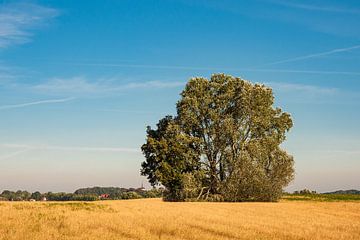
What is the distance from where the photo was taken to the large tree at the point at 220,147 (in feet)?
190

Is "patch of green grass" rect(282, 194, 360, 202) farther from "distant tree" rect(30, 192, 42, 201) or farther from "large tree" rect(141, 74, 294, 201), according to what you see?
"distant tree" rect(30, 192, 42, 201)

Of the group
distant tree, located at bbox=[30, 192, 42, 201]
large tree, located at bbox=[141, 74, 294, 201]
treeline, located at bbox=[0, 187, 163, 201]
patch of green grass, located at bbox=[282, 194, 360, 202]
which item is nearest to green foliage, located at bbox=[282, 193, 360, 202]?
patch of green grass, located at bbox=[282, 194, 360, 202]

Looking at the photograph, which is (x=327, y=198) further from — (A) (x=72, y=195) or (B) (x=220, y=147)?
(A) (x=72, y=195)

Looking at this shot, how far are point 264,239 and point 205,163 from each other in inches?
1674

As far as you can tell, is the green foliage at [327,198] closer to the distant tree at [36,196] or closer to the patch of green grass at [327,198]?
the patch of green grass at [327,198]

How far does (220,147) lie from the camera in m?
59.8

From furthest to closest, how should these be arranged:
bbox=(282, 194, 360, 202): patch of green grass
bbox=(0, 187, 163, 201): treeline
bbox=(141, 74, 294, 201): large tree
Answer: bbox=(0, 187, 163, 201): treeline, bbox=(282, 194, 360, 202): patch of green grass, bbox=(141, 74, 294, 201): large tree

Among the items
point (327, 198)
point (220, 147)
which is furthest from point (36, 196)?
point (327, 198)

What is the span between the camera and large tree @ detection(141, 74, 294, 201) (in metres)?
57.8

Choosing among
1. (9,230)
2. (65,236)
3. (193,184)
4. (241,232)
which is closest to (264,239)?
(241,232)

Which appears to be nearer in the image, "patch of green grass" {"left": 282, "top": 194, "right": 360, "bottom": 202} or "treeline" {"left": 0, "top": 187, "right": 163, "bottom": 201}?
"patch of green grass" {"left": 282, "top": 194, "right": 360, "bottom": 202}

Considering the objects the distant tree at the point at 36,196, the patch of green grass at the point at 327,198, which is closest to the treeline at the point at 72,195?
the distant tree at the point at 36,196

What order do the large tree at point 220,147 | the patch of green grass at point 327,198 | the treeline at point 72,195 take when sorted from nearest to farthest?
the large tree at point 220,147
the patch of green grass at point 327,198
the treeline at point 72,195

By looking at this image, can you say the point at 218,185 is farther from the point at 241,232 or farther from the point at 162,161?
the point at 241,232
